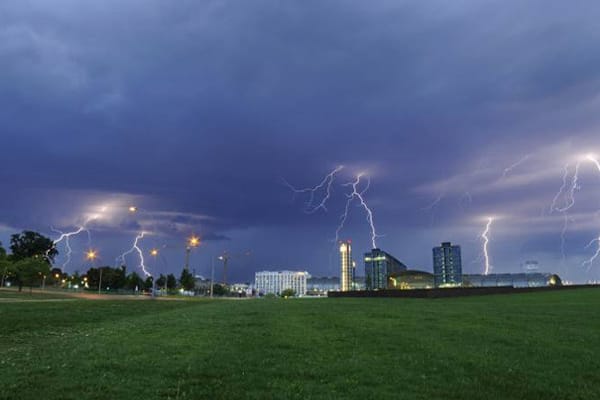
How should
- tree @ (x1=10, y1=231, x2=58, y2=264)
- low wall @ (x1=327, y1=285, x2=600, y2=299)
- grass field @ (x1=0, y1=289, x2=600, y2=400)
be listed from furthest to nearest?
tree @ (x1=10, y1=231, x2=58, y2=264) < low wall @ (x1=327, y1=285, x2=600, y2=299) < grass field @ (x1=0, y1=289, x2=600, y2=400)

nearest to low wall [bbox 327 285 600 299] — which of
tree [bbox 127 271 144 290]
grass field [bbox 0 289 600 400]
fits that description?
grass field [bbox 0 289 600 400]

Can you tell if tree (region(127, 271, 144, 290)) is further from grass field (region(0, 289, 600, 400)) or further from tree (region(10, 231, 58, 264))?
grass field (region(0, 289, 600, 400))

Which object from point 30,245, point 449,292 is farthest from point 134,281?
point 449,292

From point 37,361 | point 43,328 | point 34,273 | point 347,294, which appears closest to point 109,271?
point 34,273

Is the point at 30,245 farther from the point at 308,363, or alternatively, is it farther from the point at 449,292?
the point at 308,363

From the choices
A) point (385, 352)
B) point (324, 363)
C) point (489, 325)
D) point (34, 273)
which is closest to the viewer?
point (324, 363)

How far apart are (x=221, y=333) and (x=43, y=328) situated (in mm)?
9073

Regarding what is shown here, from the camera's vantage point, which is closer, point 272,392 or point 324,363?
point 272,392

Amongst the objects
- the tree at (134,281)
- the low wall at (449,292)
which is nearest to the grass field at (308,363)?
the low wall at (449,292)

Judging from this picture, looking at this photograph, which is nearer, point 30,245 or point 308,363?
point 308,363

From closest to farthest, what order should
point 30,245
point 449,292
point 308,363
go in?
point 308,363, point 449,292, point 30,245

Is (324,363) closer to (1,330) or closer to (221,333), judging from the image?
(221,333)

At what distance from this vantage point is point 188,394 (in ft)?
29.0

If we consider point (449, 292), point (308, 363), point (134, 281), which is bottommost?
point (308, 363)
